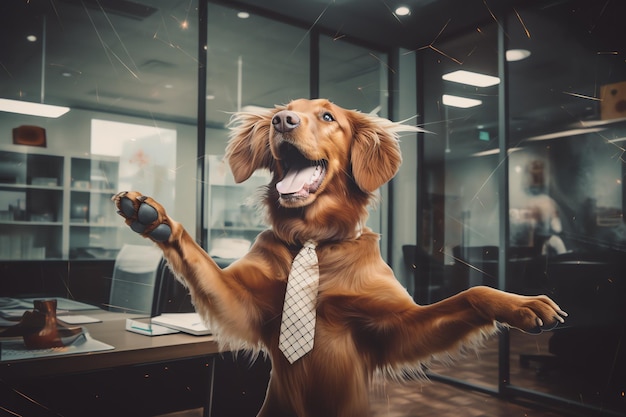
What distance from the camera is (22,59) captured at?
5.91 feet

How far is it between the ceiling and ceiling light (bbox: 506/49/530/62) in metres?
0.03

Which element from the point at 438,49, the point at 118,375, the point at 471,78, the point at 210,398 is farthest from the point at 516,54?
the point at 118,375

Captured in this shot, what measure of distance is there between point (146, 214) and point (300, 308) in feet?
1.98

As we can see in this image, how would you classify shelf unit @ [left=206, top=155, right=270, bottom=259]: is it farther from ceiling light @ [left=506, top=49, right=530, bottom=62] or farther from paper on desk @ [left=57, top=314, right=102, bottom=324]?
ceiling light @ [left=506, top=49, right=530, bottom=62]

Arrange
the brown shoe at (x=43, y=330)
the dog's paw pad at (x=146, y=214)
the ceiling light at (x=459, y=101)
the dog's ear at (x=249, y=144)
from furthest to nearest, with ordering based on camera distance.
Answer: the ceiling light at (x=459, y=101), the dog's ear at (x=249, y=144), the brown shoe at (x=43, y=330), the dog's paw pad at (x=146, y=214)

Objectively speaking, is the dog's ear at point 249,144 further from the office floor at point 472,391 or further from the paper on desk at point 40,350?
the office floor at point 472,391

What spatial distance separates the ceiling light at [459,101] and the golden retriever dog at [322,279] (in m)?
0.35

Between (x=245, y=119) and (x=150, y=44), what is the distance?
1.45ft

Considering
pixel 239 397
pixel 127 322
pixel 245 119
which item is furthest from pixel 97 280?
pixel 245 119

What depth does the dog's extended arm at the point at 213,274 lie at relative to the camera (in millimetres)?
1651

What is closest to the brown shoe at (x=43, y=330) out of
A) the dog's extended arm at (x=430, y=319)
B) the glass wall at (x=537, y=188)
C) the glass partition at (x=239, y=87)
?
the glass partition at (x=239, y=87)

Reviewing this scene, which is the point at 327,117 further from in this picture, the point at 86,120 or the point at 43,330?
the point at 43,330

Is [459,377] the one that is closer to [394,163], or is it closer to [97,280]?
[394,163]

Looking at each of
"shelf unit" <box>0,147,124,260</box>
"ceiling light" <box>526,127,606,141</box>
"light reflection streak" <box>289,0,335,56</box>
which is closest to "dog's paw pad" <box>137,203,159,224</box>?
"shelf unit" <box>0,147,124,260</box>
